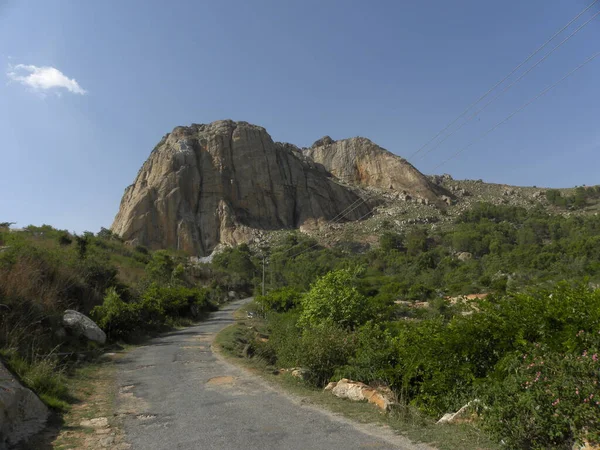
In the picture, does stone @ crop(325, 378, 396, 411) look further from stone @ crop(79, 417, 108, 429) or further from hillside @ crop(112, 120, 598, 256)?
hillside @ crop(112, 120, 598, 256)

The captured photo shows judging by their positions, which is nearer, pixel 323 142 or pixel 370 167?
pixel 370 167

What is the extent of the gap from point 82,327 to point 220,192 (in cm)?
7714

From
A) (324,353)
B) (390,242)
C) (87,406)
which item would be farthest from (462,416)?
(390,242)

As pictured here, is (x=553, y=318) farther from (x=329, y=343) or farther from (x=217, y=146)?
(x=217, y=146)

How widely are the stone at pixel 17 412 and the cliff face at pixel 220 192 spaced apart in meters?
76.1

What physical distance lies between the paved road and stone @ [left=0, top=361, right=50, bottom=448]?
1110mm

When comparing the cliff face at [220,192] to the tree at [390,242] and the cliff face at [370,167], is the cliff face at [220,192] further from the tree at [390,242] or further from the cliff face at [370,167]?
the tree at [390,242]

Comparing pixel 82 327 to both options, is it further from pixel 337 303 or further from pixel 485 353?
pixel 485 353

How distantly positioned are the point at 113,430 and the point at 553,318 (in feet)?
19.2

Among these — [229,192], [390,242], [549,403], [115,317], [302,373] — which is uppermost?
[229,192]

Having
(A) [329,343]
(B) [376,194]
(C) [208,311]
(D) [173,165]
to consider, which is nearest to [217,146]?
(D) [173,165]

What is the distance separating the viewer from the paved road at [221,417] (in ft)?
16.0

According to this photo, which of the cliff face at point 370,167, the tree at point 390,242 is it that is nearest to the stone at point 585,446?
the tree at point 390,242

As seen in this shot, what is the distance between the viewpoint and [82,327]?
13.2 meters
